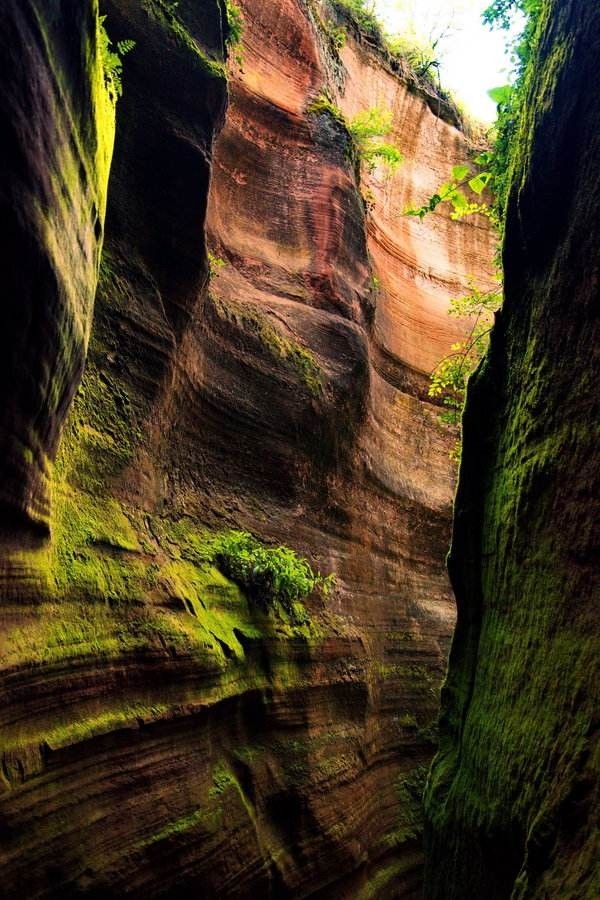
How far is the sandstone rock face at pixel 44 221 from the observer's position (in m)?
2.94

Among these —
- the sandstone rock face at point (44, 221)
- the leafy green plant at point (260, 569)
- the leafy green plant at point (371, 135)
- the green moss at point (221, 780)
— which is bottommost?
the green moss at point (221, 780)

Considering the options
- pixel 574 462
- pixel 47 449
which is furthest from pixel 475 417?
pixel 47 449

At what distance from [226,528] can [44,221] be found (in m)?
4.87

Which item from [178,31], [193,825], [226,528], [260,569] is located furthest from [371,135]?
[193,825]

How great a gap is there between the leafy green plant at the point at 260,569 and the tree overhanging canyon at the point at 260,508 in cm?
4

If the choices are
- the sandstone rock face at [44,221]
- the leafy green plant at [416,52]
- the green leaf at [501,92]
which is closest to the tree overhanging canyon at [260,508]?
the sandstone rock face at [44,221]

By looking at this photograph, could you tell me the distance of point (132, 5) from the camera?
237 inches

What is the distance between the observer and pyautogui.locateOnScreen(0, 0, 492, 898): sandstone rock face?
15.6ft

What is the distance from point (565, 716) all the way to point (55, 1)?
431 cm

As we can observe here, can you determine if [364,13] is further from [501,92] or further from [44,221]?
[44,221]

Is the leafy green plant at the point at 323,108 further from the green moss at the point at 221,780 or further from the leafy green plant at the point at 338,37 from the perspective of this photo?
the green moss at the point at 221,780

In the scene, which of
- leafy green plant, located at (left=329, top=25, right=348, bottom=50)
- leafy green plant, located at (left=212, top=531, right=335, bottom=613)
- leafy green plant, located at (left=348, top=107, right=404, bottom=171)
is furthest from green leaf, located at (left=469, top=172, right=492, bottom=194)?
leafy green plant, located at (left=329, top=25, right=348, bottom=50)

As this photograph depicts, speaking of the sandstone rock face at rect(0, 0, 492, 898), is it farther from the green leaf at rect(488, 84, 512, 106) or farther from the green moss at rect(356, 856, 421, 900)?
the green leaf at rect(488, 84, 512, 106)

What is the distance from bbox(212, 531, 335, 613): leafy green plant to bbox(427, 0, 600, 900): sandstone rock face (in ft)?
8.50
